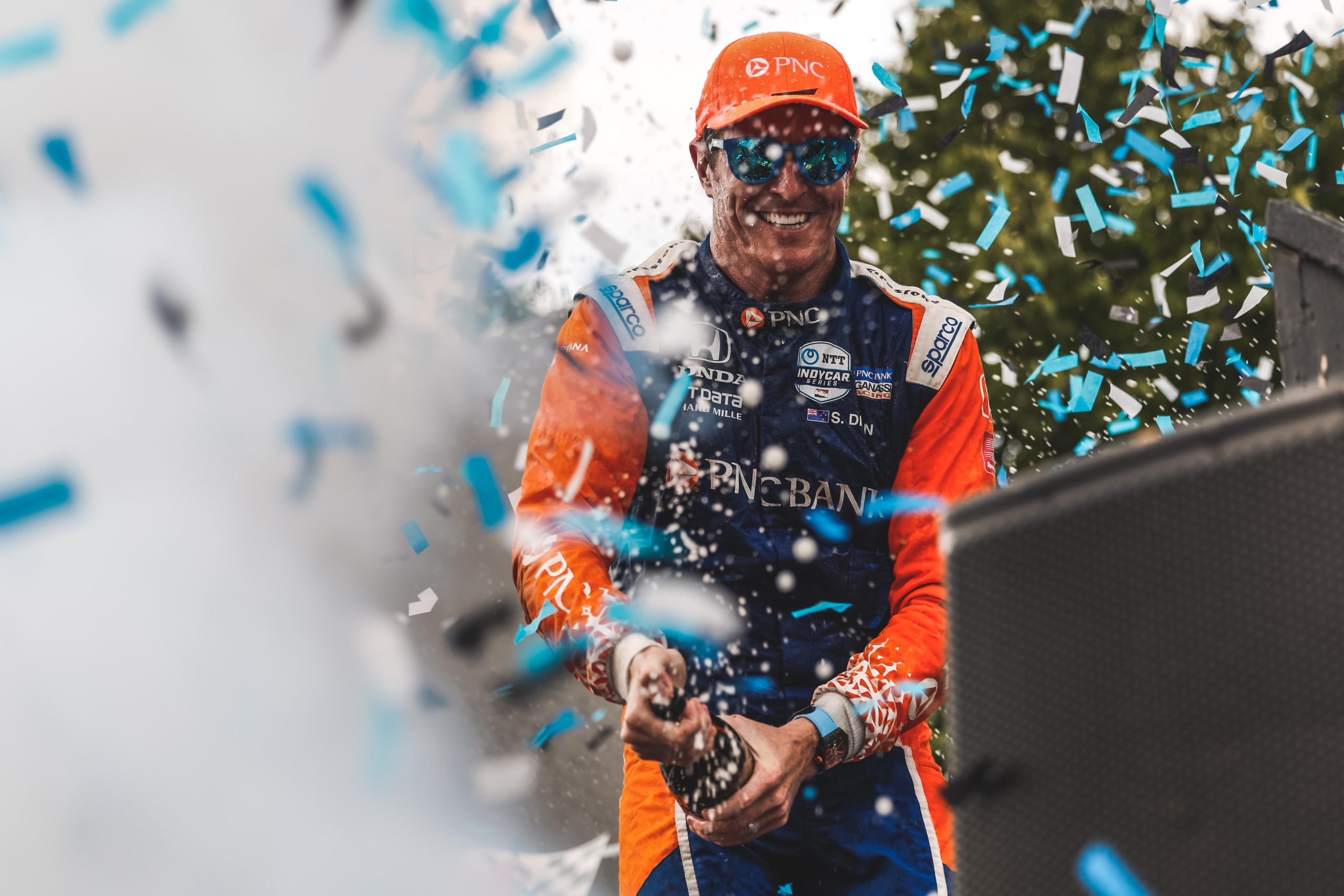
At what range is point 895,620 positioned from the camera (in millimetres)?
2621

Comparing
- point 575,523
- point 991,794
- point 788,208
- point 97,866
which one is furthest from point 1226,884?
point 97,866

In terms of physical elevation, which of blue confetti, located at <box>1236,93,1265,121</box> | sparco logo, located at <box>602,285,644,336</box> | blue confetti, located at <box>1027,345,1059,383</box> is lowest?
blue confetti, located at <box>1027,345,1059,383</box>

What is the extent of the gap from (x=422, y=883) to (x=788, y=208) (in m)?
6.67

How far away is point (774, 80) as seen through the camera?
9.54 ft

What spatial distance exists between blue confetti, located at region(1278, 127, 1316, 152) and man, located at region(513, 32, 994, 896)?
27.1 feet

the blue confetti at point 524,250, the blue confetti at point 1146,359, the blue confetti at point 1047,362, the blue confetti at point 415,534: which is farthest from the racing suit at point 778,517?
the blue confetti at point 1047,362

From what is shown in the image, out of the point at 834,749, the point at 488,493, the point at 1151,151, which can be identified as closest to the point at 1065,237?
the point at 1151,151

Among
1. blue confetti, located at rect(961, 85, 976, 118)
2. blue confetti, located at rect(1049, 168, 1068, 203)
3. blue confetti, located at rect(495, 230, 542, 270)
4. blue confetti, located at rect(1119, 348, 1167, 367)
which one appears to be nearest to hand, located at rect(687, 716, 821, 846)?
blue confetti, located at rect(495, 230, 542, 270)

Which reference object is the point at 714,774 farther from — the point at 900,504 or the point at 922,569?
the point at 900,504

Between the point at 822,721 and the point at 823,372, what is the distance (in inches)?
30.1

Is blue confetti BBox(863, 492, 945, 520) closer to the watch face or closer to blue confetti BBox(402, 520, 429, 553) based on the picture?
the watch face

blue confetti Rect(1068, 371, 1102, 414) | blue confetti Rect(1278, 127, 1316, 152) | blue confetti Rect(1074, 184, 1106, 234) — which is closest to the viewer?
blue confetti Rect(1068, 371, 1102, 414)

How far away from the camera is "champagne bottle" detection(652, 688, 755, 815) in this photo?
2213 millimetres

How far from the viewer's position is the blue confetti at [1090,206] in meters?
10.1
